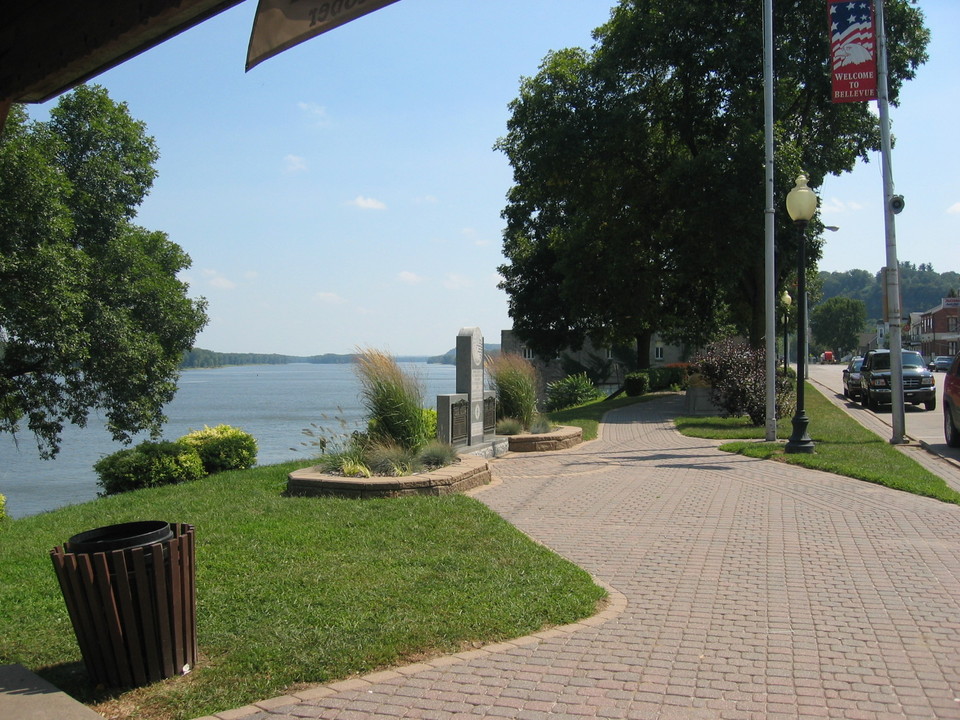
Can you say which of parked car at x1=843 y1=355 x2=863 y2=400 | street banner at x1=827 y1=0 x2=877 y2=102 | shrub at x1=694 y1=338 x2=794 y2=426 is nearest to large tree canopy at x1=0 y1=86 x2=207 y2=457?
shrub at x1=694 y1=338 x2=794 y2=426

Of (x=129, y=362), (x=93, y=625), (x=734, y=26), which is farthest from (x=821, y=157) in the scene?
(x=93, y=625)

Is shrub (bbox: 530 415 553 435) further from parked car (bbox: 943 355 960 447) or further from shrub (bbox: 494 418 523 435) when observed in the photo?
parked car (bbox: 943 355 960 447)

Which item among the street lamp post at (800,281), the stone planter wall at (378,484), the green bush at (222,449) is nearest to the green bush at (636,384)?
the street lamp post at (800,281)

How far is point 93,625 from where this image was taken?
4375 millimetres

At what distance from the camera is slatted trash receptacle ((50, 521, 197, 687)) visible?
14.2ft

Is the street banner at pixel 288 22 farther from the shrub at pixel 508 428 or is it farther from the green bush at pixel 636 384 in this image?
the green bush at pixel 636 384

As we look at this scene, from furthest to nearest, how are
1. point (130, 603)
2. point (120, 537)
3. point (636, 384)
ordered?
point (636, 384) → point (120, 537) → point (130, 603)

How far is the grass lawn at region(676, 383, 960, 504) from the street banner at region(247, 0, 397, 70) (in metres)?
9.27

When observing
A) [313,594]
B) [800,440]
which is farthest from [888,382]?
[313,594]

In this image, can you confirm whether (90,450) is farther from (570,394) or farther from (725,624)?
(725,624)

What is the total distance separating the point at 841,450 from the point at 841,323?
142 meters

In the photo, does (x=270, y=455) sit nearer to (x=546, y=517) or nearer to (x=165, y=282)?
(x=165, y=282)

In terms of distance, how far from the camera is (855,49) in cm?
1616

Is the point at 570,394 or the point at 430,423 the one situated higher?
the point at 430,423
